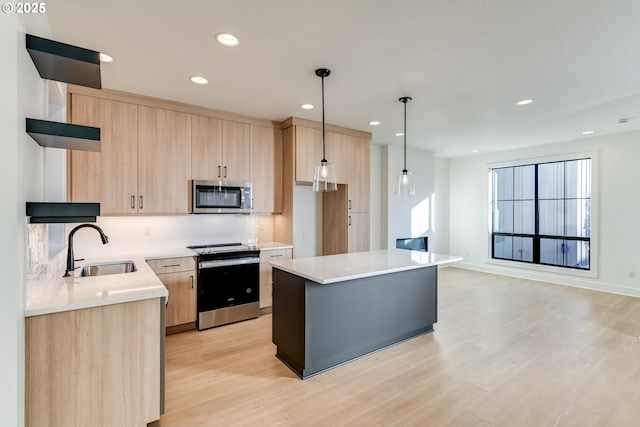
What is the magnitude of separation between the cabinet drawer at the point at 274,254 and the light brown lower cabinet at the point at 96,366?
2045mm

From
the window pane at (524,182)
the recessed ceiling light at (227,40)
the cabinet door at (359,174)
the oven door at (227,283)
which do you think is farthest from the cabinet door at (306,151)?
the window pane at (524,182)

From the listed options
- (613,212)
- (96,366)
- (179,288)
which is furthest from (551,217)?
(96,366)

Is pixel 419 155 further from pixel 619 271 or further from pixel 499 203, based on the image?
pixel 619 271

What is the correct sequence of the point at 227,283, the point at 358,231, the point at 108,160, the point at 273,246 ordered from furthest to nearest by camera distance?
the point at 358,231 → the point at 273,246 → the point at 227,283 → the point at 108,160

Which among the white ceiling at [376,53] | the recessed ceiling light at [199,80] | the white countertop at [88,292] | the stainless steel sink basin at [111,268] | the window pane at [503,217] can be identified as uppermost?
the recessed ceiling light at [199,80]

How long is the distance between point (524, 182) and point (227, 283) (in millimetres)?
6368

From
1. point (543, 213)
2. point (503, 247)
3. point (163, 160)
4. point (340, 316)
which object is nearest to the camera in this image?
point (340, 316)

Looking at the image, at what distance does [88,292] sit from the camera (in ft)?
6.17

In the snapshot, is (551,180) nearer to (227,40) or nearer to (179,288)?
(227,40)

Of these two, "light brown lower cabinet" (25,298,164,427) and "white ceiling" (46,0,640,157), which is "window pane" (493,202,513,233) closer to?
"white ceiling" (46,0,640,157)

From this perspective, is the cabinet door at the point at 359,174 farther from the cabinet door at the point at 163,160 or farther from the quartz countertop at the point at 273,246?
the cabinet door at the point at 163,160

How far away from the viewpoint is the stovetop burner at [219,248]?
11.9ft

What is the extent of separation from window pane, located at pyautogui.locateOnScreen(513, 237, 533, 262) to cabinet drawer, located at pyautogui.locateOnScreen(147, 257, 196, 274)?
6535 millimetres

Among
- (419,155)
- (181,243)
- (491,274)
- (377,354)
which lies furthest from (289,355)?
(491,274)
